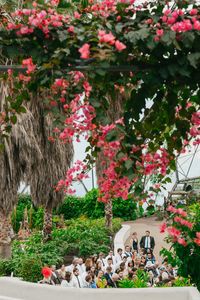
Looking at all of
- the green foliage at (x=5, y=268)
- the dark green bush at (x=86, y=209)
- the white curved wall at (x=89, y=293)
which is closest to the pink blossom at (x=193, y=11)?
the white curved wall at (x=89, y=293)

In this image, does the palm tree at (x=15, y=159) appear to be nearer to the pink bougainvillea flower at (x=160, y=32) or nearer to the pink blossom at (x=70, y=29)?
the pink blossom at (x=70, y=29)

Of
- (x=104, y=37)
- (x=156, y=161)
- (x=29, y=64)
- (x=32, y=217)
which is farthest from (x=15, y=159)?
(x=32, y=217)

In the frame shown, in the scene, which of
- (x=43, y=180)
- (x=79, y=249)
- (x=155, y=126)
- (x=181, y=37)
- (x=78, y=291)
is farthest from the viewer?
(x=79, y=249)

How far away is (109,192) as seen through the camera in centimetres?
673

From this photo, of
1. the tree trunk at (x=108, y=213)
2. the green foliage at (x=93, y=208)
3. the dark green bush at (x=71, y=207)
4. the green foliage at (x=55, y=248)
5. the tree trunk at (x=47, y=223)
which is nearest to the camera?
the green foliage at (x=55, y=248)

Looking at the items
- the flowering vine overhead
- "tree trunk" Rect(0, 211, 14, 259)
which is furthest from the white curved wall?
"tree trunk" Rect(0, 211, 14, 259)

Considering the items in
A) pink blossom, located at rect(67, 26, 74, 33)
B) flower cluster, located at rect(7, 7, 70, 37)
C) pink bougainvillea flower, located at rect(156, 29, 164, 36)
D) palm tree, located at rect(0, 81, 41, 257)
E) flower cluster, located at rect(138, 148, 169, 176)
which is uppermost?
palm tree, located at rect(0, 81, 41, 257)

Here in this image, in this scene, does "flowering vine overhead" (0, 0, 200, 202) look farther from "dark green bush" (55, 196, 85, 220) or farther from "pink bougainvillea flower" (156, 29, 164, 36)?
"dark green bush" (55, 196, 85, 220)

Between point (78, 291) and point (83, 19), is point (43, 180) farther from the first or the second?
point (83, 19)

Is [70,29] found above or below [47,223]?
below

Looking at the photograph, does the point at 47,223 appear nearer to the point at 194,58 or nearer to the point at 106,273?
the point at 106,273

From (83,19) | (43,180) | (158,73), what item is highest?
(43,180)

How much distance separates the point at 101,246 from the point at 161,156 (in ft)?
46.8

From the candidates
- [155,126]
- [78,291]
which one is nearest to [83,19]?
[155,126]
